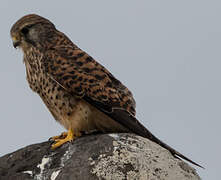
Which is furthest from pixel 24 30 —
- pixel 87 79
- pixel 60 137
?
pixel 60 137

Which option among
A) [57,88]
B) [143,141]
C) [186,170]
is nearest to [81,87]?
[57,88]

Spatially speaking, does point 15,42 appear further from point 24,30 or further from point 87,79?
point 87,79

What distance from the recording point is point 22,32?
7031 mm

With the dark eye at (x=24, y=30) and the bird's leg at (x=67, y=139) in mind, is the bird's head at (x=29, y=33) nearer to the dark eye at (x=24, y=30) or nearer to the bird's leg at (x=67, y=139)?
the dark eye at (x=24, y=30)

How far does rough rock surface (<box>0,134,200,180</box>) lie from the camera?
505cm

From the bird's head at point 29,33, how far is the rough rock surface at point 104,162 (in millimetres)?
1793

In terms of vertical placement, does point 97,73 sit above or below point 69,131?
above

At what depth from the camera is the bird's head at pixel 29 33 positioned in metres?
6.99

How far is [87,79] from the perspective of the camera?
6449 millimetres

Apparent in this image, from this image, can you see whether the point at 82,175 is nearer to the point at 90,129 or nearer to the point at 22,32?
the point at 90,129

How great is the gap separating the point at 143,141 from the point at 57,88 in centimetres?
145

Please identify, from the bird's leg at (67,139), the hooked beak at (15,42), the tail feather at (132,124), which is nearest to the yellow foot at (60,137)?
the bird's leg at (67,139)

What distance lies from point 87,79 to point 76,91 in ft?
0.78

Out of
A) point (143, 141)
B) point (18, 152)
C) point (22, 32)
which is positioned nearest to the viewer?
point (143, 141)
